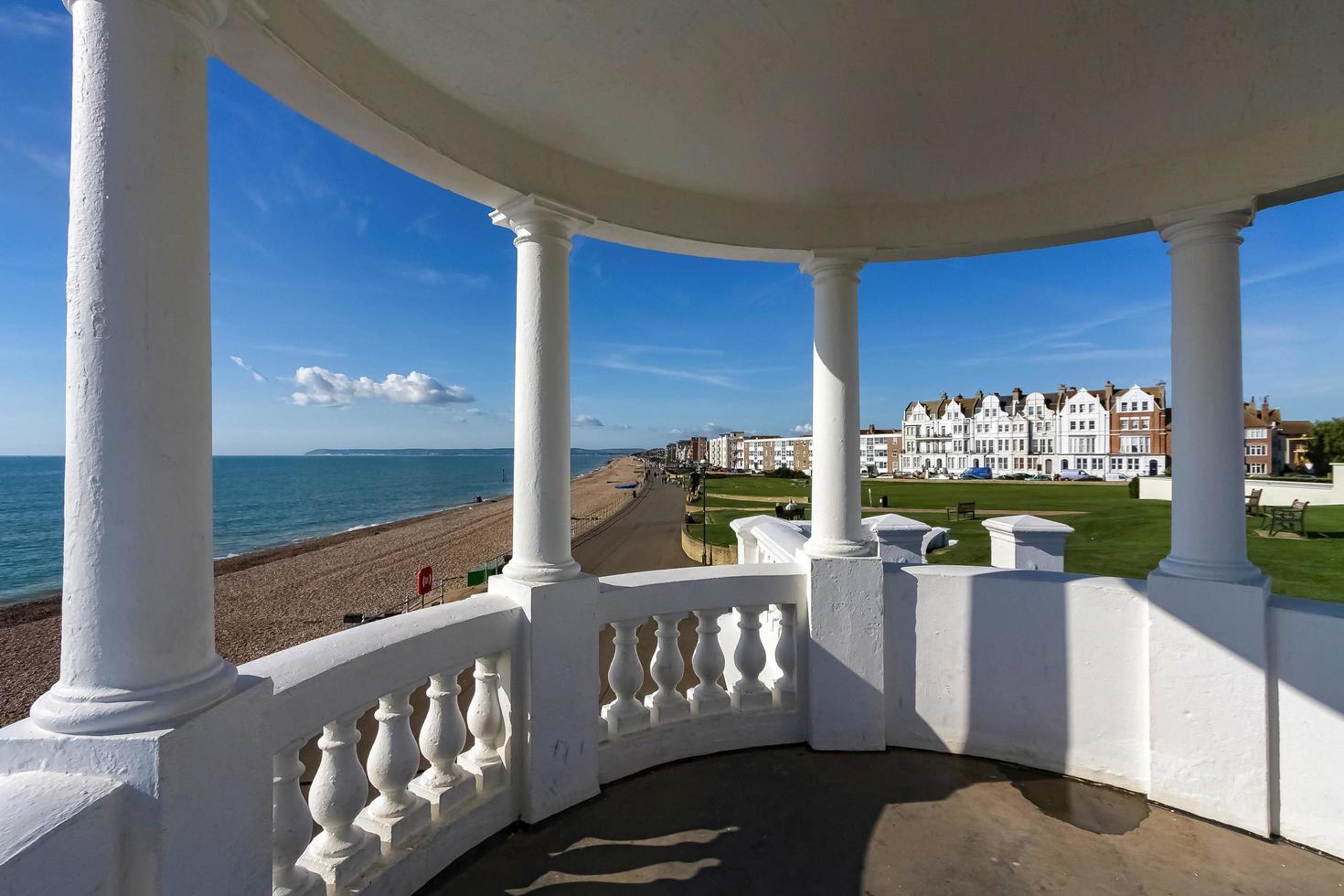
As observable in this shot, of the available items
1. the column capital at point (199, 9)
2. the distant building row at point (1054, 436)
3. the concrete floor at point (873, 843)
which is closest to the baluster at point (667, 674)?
the concrete floor at point (873, 843)

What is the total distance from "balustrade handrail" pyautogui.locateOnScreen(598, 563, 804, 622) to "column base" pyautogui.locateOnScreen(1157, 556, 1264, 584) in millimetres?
2344

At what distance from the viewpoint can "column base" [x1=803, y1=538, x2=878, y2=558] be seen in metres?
4.30

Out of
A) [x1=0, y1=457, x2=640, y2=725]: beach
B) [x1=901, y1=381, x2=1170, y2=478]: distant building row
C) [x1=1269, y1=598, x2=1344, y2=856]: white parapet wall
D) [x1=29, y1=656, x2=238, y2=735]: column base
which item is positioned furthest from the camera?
[x1=901, y1=381, x2=1170, y2=478]: distant building row

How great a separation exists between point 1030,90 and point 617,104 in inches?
86.2

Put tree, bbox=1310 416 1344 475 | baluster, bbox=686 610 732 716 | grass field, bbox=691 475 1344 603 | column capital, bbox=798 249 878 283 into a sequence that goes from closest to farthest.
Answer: baluster, bbox=686 610 732 716 → column capital, bbox=798 249 878 283 → grass field, bbox=691 475 1344 603 → tree, bbox=1310 416 1344 475

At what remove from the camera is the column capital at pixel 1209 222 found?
3.58 metres

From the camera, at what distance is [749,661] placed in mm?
4332

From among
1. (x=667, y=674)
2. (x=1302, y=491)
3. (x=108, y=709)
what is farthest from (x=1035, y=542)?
(x=1302, y=491)

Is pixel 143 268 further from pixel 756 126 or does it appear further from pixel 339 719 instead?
pixel 756 126

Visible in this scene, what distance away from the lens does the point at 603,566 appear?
3177 centimetres

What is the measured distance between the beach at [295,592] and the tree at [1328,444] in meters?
67.1

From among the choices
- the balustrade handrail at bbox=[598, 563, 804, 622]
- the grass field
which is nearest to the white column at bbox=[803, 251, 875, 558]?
the balustrade handrail at bbox=[598, 563, 804, 622]

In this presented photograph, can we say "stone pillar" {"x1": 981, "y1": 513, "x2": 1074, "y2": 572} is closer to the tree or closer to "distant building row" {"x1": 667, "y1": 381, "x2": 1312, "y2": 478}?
"distant building row" {"x1": 667, "y1": 381, "x2": 1312, "y2": 478}

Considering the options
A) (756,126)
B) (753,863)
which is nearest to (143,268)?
(756,126)
